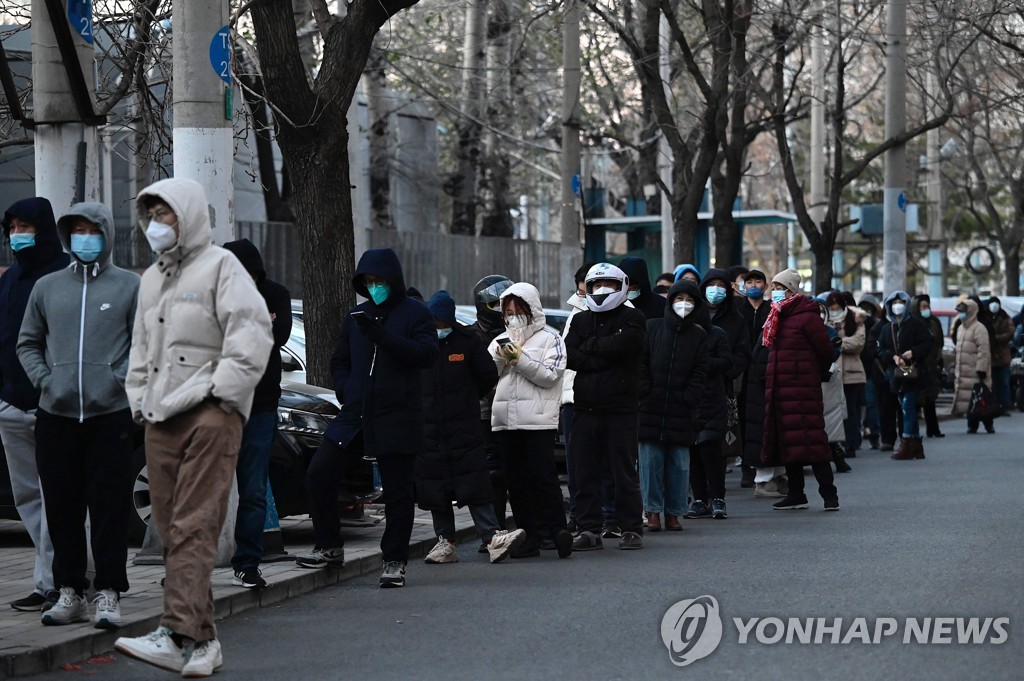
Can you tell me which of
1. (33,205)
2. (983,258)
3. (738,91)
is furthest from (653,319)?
(983,258)

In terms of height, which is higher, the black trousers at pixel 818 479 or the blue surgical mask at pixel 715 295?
the blue surgical mask at pixel 715 295

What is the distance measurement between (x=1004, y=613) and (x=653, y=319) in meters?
4.91

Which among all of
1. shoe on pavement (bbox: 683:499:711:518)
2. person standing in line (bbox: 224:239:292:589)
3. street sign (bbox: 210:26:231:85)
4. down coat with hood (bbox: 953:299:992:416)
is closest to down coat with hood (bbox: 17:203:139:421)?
person standing in line (bbox: 224:239:292:589)

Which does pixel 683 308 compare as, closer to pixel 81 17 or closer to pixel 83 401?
pixel 81 17

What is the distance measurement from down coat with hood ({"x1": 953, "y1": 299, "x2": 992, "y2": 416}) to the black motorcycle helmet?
45.8 ft

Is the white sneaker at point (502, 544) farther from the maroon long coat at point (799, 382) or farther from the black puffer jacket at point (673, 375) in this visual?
the maroon long coat at point (799, 382)

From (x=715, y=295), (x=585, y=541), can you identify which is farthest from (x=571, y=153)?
(x=585, y=541)

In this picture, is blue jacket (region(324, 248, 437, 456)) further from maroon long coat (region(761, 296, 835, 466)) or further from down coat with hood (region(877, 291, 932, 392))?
down coat with hood (region(877, 291, 932, 392))

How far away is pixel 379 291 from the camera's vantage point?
9.45 m

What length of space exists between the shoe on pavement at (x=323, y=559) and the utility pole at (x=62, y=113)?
2.51 meters

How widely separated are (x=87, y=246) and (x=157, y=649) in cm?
196

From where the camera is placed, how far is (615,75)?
38.3 metres

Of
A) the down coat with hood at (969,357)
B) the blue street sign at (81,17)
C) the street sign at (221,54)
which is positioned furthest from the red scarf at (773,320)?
the down coat with hood at (969,357)

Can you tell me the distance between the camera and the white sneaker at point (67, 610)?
25.6 feet
